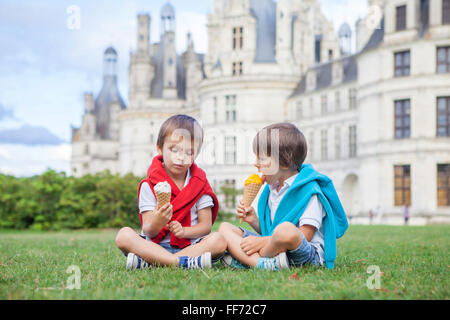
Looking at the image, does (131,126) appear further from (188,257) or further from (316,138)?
(188,257)

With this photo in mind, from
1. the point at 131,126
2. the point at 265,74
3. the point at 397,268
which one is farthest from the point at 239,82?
the point at 397,268

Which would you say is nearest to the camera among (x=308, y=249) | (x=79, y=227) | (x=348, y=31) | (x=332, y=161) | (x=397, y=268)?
(x=308, y=249)

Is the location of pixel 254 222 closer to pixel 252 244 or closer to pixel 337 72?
pixel 252 244

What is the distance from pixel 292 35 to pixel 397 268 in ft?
152

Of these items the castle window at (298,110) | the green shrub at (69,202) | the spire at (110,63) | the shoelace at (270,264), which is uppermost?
the spire at (110,63)

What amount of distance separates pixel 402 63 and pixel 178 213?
29.6 meters

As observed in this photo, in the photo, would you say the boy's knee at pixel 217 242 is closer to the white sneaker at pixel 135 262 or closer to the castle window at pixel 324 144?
the white sneaker at pixel 135 262

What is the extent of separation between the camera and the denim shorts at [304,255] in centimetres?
482

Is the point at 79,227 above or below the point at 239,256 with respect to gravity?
below

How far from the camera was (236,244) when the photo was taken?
204 inches

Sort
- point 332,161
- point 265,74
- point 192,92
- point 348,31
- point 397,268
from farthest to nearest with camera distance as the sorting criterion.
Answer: point 348,31 < point 192,92 < point 265,74 < point 332,161 < point 397,268

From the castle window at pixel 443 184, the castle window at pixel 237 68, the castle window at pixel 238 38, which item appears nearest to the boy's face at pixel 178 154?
the castle window at pixel 443 184

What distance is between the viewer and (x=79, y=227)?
68.4 feet

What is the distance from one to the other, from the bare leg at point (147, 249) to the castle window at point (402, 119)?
28.9 m
